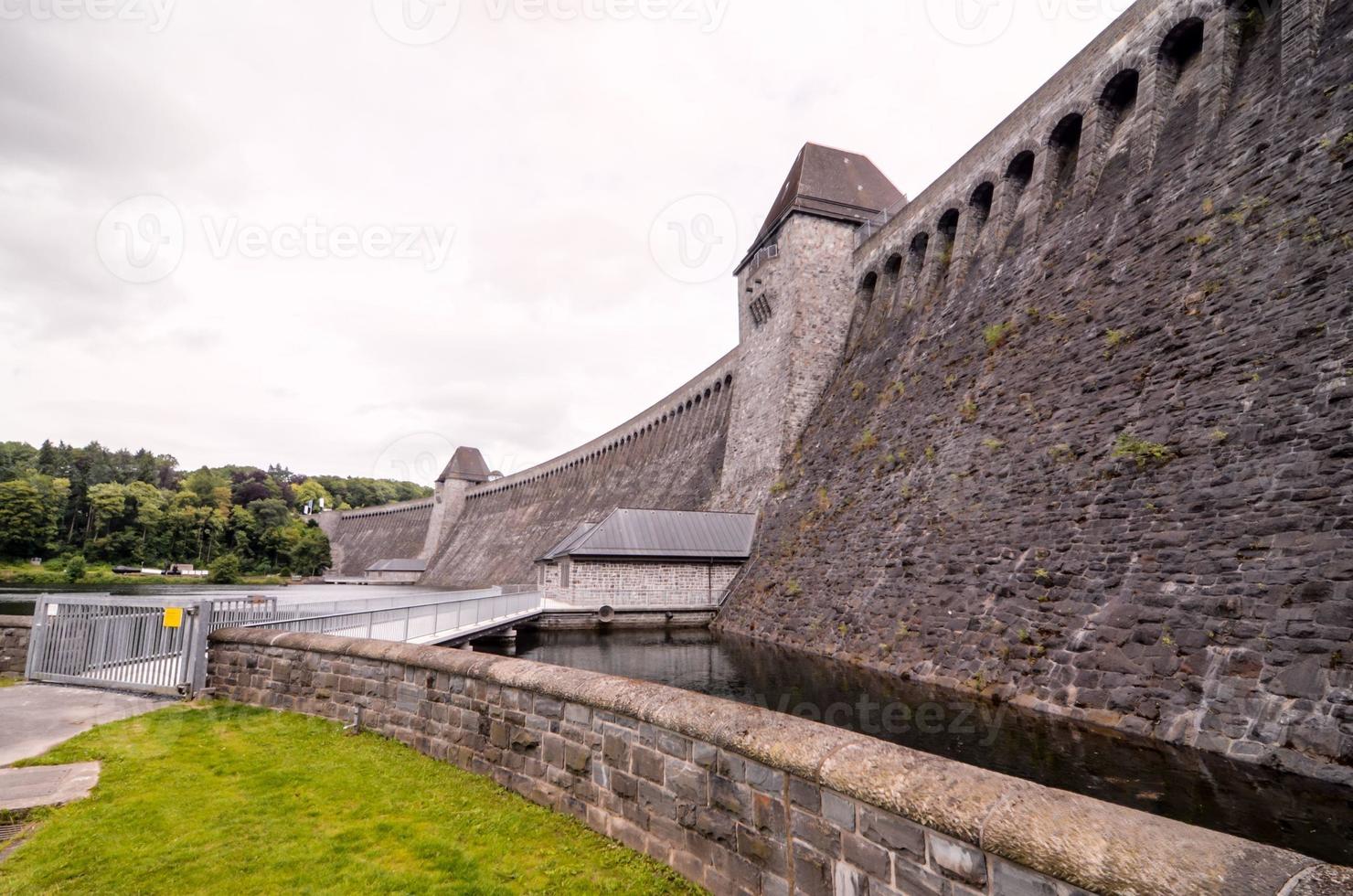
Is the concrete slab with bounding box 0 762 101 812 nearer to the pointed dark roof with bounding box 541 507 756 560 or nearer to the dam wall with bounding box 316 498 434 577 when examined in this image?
the pointed dark roof with bounding box 541 507 756 560

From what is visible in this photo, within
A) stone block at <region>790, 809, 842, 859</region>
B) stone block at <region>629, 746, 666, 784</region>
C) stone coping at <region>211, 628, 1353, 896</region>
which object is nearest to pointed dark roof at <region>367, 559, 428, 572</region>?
stone block at <region>629, 746, 666, 784</region>

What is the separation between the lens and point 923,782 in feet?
9.15

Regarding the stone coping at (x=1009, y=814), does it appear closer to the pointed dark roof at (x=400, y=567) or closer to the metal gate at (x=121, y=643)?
the metal gate at (x=121, y=643)

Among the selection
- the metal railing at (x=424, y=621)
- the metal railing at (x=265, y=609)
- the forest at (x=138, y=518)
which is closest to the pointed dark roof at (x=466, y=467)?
the forest at (x=138, y=518)

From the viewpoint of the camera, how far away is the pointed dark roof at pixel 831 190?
88.7 ft

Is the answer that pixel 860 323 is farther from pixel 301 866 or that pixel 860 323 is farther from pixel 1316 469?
pixel 301 866

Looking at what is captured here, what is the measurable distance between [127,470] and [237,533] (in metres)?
28.8

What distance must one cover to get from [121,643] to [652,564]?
1677cm

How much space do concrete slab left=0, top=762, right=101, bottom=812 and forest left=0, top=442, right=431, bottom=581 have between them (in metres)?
75.3

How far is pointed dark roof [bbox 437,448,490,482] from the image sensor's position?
78.6 metres

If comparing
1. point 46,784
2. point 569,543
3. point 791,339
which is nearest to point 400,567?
point 569,543

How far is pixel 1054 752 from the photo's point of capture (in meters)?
7.58

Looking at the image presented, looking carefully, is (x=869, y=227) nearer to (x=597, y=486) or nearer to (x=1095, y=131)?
(x=1095, y=131)

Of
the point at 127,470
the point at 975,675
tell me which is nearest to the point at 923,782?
the point at 975,675
